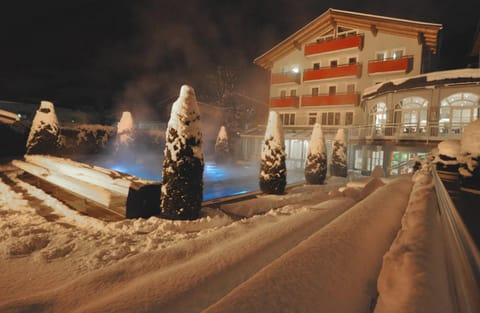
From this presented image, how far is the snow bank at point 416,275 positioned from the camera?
1.70m

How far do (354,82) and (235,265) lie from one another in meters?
26.5

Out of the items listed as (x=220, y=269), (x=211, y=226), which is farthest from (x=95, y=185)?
(x=220, y=269)

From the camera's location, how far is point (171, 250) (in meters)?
3.85

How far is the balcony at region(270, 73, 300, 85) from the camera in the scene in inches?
1133

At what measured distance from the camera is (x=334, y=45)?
83.5 ft

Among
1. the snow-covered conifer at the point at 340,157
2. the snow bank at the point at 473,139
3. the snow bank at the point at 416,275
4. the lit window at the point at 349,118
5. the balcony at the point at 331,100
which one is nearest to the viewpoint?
the snow bank at the point at 416,275

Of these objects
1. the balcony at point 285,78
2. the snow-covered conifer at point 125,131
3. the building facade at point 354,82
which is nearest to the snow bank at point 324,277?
the building facade at point 354,82

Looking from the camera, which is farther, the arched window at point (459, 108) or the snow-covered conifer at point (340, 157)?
the snow-covered conifer at point (340, 157)

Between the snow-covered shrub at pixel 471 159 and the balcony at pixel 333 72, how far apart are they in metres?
19.5

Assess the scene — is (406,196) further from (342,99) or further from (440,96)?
(342,99)

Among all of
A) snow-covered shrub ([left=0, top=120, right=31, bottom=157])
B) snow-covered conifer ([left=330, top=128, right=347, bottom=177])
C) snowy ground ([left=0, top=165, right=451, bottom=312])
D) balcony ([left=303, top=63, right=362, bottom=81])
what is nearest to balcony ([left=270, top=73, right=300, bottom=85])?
balcony ([left=303, top=63, right=362, bottom=81])

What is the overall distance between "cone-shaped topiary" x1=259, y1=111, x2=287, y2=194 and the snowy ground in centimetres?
460

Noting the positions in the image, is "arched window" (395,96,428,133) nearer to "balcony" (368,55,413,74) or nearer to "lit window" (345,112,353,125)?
"balcony" (368,55,413,74)

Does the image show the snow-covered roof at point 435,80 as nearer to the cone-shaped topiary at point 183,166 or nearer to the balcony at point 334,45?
the balcony at point 334,45
